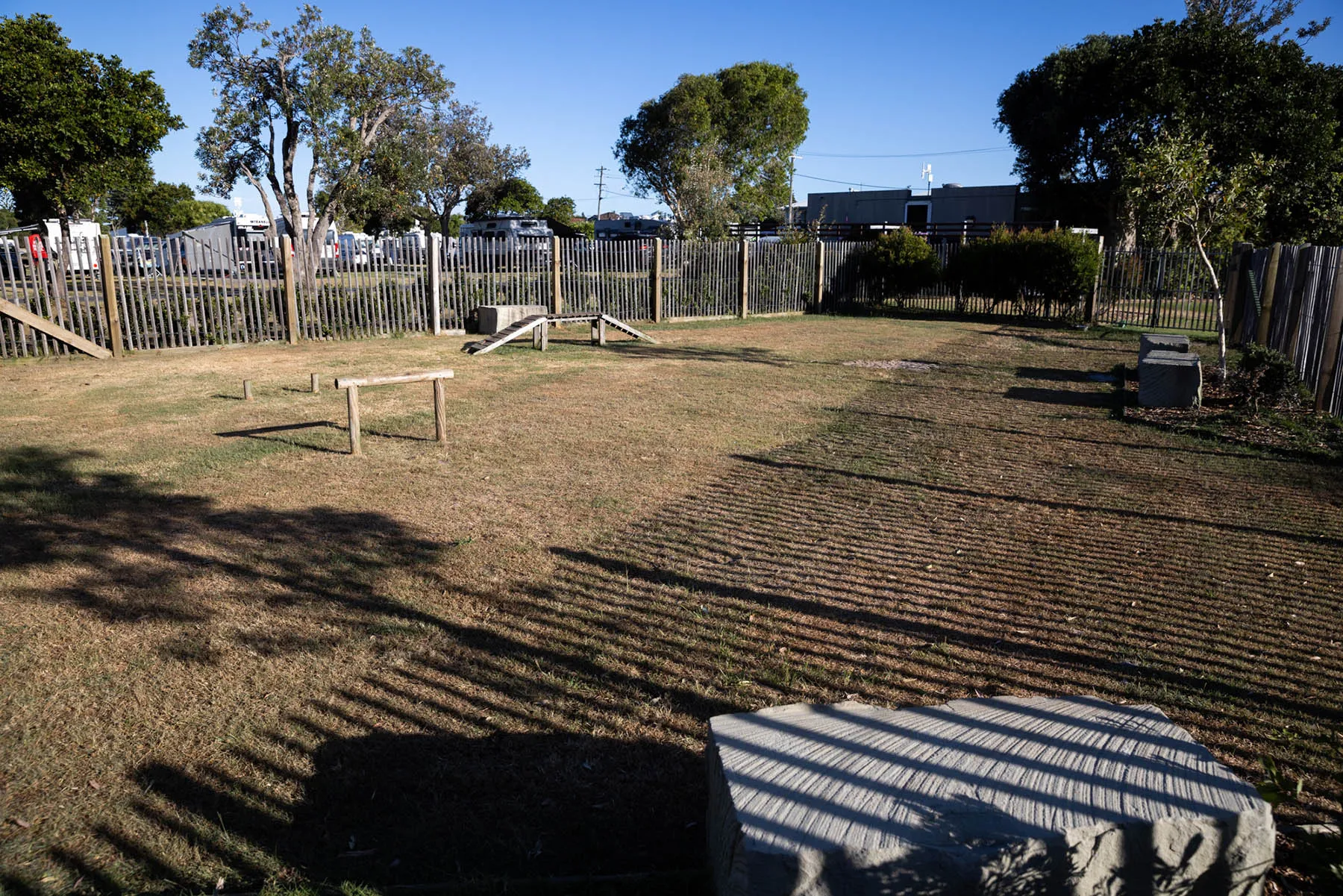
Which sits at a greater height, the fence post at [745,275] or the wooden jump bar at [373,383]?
the fence post at [745,275]

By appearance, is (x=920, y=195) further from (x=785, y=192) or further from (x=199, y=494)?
(x=199, y=494)

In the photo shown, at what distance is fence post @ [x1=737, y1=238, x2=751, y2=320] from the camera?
22595mm

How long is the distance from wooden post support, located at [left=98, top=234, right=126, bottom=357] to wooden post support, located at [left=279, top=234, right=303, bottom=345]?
2630 mm

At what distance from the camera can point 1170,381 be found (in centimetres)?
1041

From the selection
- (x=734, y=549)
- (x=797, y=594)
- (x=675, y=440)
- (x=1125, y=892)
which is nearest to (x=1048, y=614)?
(x=797, y=594)

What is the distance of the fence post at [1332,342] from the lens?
937cm

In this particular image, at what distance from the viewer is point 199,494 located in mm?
6793

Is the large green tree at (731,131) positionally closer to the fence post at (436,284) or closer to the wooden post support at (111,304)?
the fence post at (436,284)

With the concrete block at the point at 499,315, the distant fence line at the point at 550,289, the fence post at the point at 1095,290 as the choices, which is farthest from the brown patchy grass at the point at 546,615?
the fence post at the point at 1095,290

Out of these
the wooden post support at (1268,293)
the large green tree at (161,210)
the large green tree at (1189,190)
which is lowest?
the wooden post support at (1268,293)

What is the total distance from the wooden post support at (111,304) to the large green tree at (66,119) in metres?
12.2

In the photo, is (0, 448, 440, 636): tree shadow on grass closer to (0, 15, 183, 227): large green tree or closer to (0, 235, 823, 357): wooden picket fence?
(0, 235, 823, 357): wooden picket fence

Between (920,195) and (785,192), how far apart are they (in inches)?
415

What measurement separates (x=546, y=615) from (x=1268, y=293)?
14524mm
